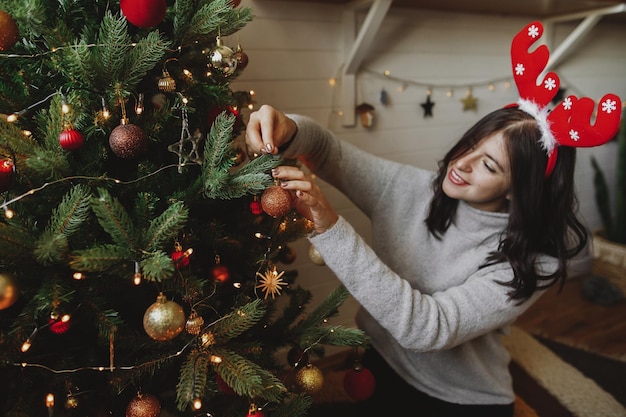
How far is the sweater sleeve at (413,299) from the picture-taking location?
803mm

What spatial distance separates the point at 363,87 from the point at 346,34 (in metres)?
0.20

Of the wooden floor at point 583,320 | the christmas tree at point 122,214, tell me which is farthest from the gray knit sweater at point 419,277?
the wooden floor at point 583,320

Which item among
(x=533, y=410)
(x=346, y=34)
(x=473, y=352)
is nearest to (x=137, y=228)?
(x=473, y=352)

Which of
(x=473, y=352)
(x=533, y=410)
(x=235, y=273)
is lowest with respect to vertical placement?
(x=533, y=410)

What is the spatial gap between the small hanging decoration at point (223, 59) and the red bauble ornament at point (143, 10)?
121 millimetres

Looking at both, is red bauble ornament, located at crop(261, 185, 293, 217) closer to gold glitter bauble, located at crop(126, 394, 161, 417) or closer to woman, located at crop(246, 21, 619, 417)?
woman, located at crop(246, 21, 619, 417)

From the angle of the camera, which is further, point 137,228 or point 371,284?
point 371,284

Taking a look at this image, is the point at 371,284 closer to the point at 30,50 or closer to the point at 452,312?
the point at 452,312

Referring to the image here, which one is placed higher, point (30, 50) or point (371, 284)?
point (30, 50)

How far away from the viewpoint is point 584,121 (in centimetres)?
94

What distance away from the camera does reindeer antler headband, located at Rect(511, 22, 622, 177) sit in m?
0.91

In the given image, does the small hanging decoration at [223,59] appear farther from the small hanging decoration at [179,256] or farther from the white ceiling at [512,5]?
the white ceiling at [512,5]

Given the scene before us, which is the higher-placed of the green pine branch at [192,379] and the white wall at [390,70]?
the white wall at [390,70]

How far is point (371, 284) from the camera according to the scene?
32.3 inches
